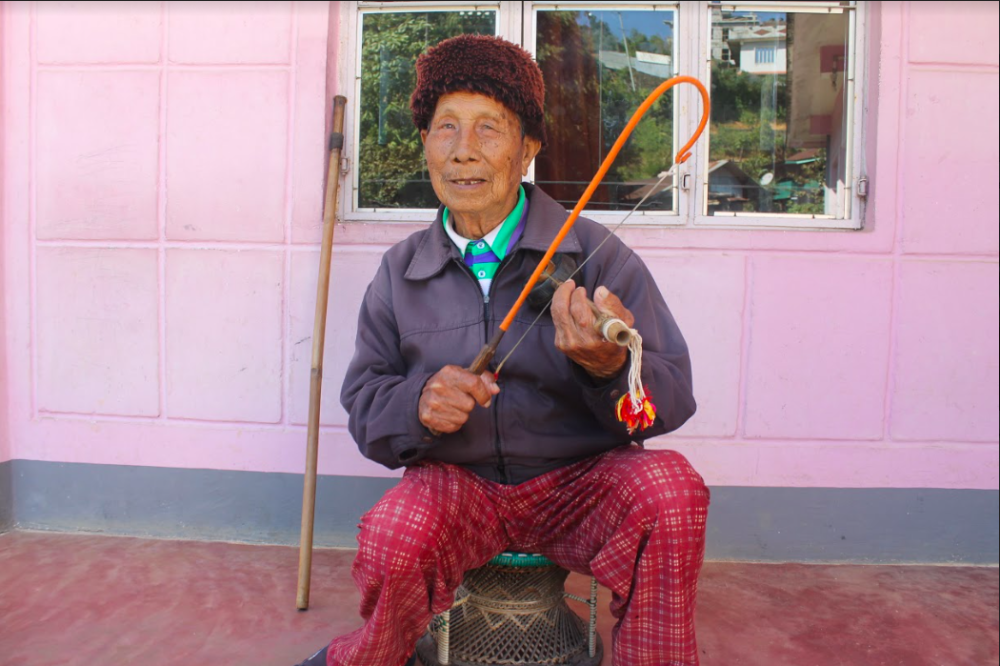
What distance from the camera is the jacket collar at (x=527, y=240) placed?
6.61 ft

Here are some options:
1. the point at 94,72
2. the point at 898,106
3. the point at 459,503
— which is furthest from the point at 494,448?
the point at 94,72

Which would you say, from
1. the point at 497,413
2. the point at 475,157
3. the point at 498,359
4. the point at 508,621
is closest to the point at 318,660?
the point at 508,621

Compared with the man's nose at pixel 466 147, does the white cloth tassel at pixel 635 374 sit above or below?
below

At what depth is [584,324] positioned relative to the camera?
1583 millimetres

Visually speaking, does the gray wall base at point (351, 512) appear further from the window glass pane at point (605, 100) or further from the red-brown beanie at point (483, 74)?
the red-brown beanie at point (483, 74)

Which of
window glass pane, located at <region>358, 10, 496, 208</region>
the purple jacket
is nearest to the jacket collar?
the purple jacket

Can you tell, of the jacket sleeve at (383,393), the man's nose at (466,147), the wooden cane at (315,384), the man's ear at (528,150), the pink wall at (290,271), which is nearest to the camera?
the jacket sleeve at (383,393)

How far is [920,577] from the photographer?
2.94 meters

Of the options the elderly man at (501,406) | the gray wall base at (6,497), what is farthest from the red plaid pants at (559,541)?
the gray wall base at (6,497)

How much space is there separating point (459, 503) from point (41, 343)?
227 cm

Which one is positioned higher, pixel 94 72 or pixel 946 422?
pixel 94 72

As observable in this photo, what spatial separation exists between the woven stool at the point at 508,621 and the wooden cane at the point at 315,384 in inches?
25.5

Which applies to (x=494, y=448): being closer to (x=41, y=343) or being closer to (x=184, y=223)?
(x=184, y=223)

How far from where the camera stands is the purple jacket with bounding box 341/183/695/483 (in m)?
1.87
